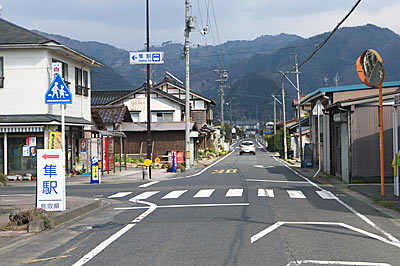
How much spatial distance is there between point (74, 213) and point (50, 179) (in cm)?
121

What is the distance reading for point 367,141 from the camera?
20.3 meters

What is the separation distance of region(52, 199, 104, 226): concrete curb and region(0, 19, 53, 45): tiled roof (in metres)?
14.0

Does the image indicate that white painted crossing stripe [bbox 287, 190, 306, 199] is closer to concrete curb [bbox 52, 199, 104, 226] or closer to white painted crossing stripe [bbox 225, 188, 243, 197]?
white painted crossing stripe [bbox 225, 188, 243, 197]

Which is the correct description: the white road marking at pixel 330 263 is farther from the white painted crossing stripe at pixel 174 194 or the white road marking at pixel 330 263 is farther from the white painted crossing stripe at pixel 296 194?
the white painted crossing stripe at pixel 174 194

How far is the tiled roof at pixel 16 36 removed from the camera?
85.0 ft

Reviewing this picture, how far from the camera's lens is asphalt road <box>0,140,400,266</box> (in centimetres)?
770

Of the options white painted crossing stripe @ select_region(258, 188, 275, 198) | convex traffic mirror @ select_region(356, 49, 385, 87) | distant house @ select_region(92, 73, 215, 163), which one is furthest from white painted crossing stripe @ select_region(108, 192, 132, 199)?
distant house @ select_region(92, 73, 215, 163)

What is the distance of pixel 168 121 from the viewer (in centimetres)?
4941

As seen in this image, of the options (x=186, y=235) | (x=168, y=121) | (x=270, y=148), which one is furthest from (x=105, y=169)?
(x=270, y=148)

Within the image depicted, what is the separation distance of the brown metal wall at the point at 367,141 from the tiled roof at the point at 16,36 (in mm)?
16448

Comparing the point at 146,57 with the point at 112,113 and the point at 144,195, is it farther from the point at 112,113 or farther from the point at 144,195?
the point at 112,113

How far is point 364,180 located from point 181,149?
26.3 meters

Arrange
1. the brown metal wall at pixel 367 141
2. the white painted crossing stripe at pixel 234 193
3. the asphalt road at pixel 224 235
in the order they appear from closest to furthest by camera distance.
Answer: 1. the asphalt road at pixel 224 235
2. the white painted crossing stripe at pixel 234 193
3. the brown metal wall at pixel 367 141

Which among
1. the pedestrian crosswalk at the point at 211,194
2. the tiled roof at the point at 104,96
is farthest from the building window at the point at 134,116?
→ the pedestrian crosswalk at the point at 211,194
